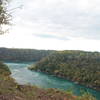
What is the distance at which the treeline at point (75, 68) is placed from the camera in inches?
2977

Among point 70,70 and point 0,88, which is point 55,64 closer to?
point 70,70

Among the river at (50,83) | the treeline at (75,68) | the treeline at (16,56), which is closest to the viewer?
the river at (50,83)

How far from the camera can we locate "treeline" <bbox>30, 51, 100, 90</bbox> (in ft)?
248

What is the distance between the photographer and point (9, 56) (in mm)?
139000

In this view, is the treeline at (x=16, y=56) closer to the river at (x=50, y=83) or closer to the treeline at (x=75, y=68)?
the treeline at (x=75, y=68)

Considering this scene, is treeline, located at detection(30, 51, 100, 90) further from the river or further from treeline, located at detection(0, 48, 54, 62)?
treeline, located at detection(0, 48, 54, 62)

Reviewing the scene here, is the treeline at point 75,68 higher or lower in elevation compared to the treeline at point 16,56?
lower

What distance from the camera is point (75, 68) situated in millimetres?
93812

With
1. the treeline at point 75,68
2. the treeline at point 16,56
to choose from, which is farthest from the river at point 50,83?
the treeline at point 16,56

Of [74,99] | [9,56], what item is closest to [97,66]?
[9,56]

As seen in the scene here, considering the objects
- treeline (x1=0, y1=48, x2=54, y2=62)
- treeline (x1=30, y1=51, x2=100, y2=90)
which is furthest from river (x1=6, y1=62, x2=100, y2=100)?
treeline (x1=0, y1=48, x2=54, y2=62)

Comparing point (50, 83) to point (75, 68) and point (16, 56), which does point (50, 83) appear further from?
point (16, 56)

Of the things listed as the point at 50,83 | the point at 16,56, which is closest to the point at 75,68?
the point at 50,83

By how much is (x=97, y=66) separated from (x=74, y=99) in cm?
8200
